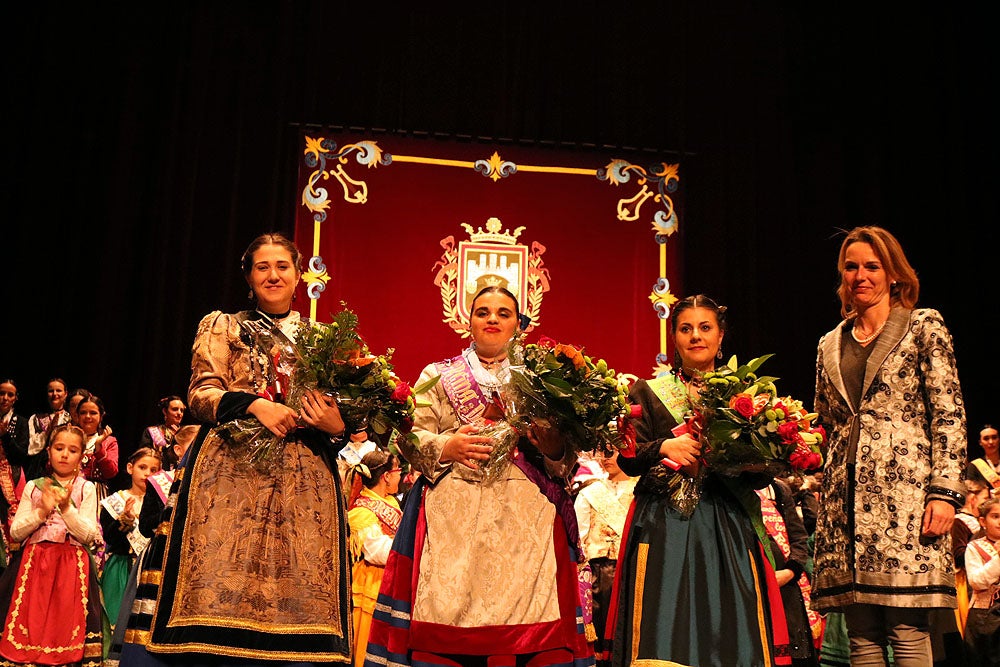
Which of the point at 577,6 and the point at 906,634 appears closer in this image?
the point at 906,634

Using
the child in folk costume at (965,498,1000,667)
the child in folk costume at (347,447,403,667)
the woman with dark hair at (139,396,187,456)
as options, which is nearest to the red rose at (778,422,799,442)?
the child in folk costume at (965,498,1000,667)

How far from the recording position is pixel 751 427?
11.0 feet

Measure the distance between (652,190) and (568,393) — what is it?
8.23 metres

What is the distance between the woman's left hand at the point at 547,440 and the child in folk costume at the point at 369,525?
2.32 m

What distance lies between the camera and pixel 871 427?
347 cm

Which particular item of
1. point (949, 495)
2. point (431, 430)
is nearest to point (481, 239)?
point (431, 430)

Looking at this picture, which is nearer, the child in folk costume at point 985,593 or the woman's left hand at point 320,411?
the woman's left hand at point 320,411

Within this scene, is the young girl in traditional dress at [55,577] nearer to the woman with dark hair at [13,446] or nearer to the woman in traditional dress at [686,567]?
the woman with dark hair at [13,446]

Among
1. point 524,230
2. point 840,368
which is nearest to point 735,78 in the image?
point 524,230

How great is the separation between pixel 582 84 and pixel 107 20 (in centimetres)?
474

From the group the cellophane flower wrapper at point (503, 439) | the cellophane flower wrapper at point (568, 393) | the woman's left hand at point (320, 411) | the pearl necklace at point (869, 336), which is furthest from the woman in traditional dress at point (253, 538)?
the pearl necklace at point (869, 336)

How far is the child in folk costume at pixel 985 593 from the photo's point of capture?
5367 millimetres

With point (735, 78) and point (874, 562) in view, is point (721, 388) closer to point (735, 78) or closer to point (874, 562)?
point (874, 562)

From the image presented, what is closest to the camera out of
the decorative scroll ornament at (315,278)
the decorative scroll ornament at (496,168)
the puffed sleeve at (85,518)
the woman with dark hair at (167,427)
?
the puffed sleeve at (85,518)
